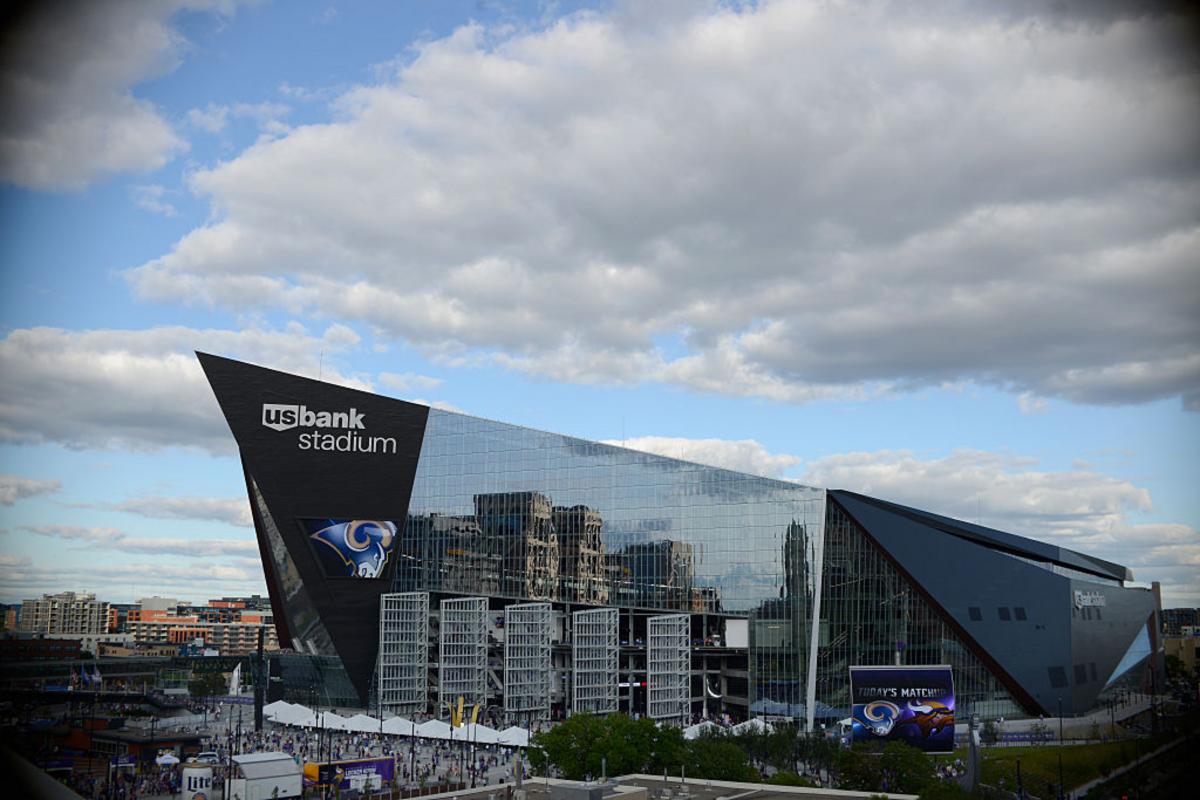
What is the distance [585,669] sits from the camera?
89.1 metres

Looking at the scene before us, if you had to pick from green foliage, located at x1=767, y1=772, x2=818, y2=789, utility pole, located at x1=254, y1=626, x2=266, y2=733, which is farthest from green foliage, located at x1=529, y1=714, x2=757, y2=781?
utility pole, located at x1=254, y1=626, x2=266, y2=733

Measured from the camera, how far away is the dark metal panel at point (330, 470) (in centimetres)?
8931

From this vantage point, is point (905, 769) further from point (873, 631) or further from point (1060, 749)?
point (873, 631)

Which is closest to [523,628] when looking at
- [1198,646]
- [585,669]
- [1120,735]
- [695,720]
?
[585,669]

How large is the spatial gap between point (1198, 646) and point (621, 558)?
64.9 metres

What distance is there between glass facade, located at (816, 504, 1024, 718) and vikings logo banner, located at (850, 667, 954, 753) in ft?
32.7

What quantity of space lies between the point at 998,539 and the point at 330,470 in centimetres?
5234

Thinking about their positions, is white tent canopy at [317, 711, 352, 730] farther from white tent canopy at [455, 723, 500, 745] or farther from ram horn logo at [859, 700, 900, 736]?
ram horn logo at [859, 700, 900, 736]

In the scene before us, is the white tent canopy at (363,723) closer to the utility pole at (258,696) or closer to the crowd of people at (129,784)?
the utility pole at (258,696)

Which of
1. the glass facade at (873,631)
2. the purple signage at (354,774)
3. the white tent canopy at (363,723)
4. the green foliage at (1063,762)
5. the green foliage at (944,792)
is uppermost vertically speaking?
the glass facade at (873,631)

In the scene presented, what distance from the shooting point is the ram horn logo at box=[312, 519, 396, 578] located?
91.1 meters

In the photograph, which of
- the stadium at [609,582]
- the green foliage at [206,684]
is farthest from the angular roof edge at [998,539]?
the green foliage at [206,684]

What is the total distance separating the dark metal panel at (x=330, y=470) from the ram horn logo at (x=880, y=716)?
41.1 meters

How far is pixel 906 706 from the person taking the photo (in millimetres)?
69625
